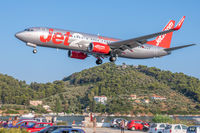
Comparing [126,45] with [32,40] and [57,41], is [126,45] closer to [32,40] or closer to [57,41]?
[57,41]

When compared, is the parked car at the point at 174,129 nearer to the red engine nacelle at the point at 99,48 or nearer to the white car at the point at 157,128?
the white car at the point at 157,128

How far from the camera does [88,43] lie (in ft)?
132

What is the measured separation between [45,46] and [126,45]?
11.2m

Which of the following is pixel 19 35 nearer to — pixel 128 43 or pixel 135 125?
pixel 128 43

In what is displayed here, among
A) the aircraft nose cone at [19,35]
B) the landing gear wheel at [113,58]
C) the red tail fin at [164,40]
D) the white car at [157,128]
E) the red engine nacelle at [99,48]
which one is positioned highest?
the red tail fin at [164,40]

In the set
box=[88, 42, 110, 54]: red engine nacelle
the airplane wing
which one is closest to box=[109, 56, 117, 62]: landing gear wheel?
the airplane wing

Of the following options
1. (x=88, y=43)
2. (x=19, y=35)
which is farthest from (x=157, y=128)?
(x=19, y=35)

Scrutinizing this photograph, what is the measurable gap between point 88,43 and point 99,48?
1565mm

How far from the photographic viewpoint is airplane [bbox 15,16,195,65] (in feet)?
123

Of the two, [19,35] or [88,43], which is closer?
[19,35]

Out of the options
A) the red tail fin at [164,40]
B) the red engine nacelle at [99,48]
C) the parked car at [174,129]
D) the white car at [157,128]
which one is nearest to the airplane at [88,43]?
the red engine nacelle at [99,48]

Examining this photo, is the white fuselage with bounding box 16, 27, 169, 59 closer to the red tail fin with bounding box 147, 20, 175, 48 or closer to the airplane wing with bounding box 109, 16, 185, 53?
the airplane wing with bounding box 109, 16, 185, 53

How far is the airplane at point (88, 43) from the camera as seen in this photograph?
1475 inches

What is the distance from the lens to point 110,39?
142ft
